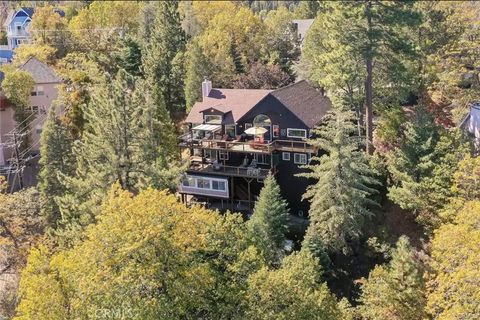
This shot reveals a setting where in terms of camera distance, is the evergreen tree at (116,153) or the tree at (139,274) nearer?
the tree at (139,274)

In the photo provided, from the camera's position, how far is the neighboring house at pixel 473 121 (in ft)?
110

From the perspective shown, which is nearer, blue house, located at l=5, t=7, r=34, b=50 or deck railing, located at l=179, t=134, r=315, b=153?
deck railing, located at l=179, t=134, r=315, b=153

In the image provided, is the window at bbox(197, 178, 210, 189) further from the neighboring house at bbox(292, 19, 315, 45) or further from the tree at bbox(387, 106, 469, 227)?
the neighboring house at bbox(292, 19, 315, 45)

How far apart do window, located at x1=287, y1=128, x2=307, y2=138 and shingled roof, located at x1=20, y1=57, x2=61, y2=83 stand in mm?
27754

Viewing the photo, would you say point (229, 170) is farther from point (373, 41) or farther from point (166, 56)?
point (166, 56)

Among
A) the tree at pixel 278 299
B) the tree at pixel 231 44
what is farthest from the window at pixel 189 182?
the tree at pixel 278 299

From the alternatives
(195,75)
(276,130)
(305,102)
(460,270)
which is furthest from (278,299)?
(195,75)

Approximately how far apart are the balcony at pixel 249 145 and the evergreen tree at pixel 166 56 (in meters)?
10.3

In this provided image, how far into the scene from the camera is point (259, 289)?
65.4ft

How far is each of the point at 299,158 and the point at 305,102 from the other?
192 inches

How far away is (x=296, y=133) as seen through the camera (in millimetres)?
37344

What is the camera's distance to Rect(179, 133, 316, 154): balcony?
120 ft

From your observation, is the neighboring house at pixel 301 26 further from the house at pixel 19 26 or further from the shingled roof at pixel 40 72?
the house at pixel 19 26

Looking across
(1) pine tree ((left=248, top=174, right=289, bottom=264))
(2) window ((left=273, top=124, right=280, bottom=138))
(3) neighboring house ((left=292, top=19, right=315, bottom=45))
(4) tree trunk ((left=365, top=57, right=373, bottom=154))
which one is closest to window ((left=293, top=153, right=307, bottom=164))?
(2) window ((left=273, top=124, right=280, bottom=138))
